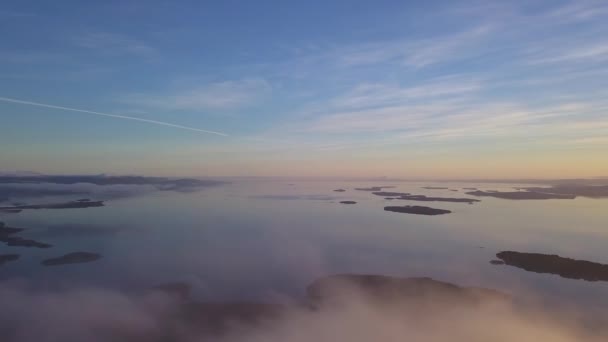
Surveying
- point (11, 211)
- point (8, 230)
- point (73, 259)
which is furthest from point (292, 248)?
point (11, 211)

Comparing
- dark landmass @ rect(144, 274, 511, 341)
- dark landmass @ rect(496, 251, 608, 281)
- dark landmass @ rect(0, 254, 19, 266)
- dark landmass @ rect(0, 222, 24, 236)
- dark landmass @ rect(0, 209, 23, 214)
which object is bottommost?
dark landmass @ rect(144, 274, 511, 341)

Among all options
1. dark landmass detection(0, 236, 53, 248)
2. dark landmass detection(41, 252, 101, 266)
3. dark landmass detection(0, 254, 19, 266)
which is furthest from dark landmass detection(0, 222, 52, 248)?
dark landmass detection(41, 252, 101, 266)

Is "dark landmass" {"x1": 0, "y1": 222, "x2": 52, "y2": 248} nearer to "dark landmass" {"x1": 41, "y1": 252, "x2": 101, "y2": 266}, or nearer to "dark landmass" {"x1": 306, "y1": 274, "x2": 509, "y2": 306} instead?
"dark landmass" {"x1": 41, "y1": 252, "x2": 101, "y2": 266}

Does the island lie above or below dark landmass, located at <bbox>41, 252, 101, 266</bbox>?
above

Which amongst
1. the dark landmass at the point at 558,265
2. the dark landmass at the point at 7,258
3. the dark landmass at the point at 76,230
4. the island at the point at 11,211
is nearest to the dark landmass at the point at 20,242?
the dark landmass at the point at 76,230

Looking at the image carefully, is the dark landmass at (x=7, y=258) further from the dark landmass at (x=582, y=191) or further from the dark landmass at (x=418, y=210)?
the dark landmass at (x=582, y=191)

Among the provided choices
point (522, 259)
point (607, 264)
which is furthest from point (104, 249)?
point (607, 264)
